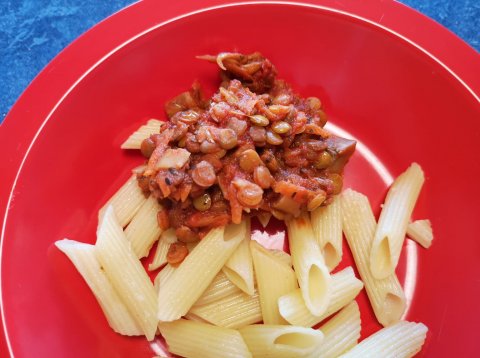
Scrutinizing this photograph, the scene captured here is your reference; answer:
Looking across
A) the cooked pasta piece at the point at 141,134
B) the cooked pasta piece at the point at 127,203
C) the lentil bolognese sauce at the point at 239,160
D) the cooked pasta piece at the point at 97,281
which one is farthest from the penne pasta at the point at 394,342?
the cooked pasta piece at the point at 141,134

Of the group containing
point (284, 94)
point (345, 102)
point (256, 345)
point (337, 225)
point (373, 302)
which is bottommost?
point (256, 345)

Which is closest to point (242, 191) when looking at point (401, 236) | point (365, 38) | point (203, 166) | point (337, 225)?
point (203, 166)

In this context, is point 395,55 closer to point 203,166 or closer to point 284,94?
point 284,94

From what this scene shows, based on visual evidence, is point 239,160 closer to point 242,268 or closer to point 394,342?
point 242,268

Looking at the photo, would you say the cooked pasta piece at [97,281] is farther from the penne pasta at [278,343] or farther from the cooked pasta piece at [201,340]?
the penne pasta at [278,343]

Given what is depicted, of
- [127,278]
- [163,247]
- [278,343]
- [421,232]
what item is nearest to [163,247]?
[163,247]

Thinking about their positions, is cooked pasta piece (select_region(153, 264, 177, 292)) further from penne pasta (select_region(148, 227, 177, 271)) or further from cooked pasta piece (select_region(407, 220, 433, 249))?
cooked pasta piece (select_region(407, 220, 433, 249))

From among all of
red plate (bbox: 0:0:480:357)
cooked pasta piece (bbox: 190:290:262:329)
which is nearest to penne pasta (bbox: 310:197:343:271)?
red plate (bbox: 0:0:480:357)
